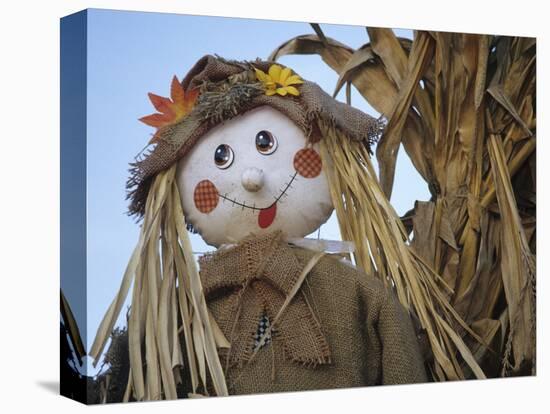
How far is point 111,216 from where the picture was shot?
193 inches

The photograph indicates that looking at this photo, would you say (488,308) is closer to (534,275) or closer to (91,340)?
(534,275)

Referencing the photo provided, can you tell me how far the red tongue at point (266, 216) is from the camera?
514 cm

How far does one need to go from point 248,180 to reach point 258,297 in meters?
0.48

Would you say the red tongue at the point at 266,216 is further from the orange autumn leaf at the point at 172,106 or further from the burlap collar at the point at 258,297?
the orange autumn leaf at the point at 172,106

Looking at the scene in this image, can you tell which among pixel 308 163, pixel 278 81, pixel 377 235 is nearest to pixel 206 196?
pixel 308 163

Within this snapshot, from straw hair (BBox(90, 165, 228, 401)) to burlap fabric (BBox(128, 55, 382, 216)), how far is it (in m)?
0.08

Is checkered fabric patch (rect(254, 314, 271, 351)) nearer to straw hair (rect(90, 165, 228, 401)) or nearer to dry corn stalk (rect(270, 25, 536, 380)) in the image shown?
straw hair (rect(90, 165, 228, 401))

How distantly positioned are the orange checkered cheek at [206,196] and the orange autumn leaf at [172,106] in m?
0.28

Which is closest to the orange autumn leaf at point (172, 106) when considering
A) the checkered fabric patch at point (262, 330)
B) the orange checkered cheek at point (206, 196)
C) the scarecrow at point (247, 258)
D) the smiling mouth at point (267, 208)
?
the scarecrow at point (247, 258)

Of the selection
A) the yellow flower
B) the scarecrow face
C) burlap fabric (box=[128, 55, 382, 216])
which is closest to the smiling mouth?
the scarecrow face

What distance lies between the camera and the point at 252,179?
5.05m

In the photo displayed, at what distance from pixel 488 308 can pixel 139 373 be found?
176 cm

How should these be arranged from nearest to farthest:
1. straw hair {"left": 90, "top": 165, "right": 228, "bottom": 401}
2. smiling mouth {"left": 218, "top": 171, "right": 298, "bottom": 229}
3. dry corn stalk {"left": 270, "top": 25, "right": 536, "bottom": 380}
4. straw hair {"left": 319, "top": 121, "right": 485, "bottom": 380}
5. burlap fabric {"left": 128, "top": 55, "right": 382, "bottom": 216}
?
straw hair {"left": 90, "top": 165, "right": 228, "bottom": 401}, burlap fabric {"left": 128, "top": 55, "right": 382, "bottom": 216}, smiling mouth {"left": 218, "top": 171, "right": 298, "bottom": 229}, straw hair {"left": 319, "top": 121, "right": 485, "bottom": 380}, dry corn stalk {"left": 270, "top": 25, "right": 536, "bottom": 380}

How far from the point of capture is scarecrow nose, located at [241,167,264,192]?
5.05 metres
